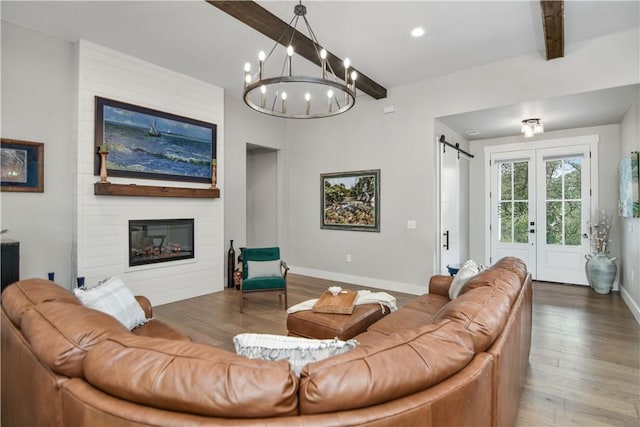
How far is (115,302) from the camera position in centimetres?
214

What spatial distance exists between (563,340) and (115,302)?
3.95m

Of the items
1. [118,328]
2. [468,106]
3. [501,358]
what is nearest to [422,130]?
[468,106]

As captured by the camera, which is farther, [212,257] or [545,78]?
[212,257]

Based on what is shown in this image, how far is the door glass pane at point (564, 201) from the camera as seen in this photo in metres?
5.52

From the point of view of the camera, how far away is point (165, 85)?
14.8ft

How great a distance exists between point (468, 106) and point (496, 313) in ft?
12.5

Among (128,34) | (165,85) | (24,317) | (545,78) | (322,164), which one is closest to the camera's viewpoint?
(24,317)

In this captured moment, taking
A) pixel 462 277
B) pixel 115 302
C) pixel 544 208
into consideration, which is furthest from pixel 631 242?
pixel 115 302

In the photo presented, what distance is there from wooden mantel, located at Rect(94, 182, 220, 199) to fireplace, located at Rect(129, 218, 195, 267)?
1.20 feet

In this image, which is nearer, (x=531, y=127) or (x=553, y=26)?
(x=553, y=26)

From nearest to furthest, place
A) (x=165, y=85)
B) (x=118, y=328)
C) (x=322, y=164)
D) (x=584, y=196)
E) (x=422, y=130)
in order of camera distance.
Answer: (x=118, y=328) < (x=165, y=85) < (x=422, y=130) < (x=584, y=196) < (x=322, y=164)

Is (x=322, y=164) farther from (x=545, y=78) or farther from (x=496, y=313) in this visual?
(x=496, y=313)

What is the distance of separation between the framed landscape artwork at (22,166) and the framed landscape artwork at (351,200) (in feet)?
13.3

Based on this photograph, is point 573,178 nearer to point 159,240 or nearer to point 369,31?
point 369,31
